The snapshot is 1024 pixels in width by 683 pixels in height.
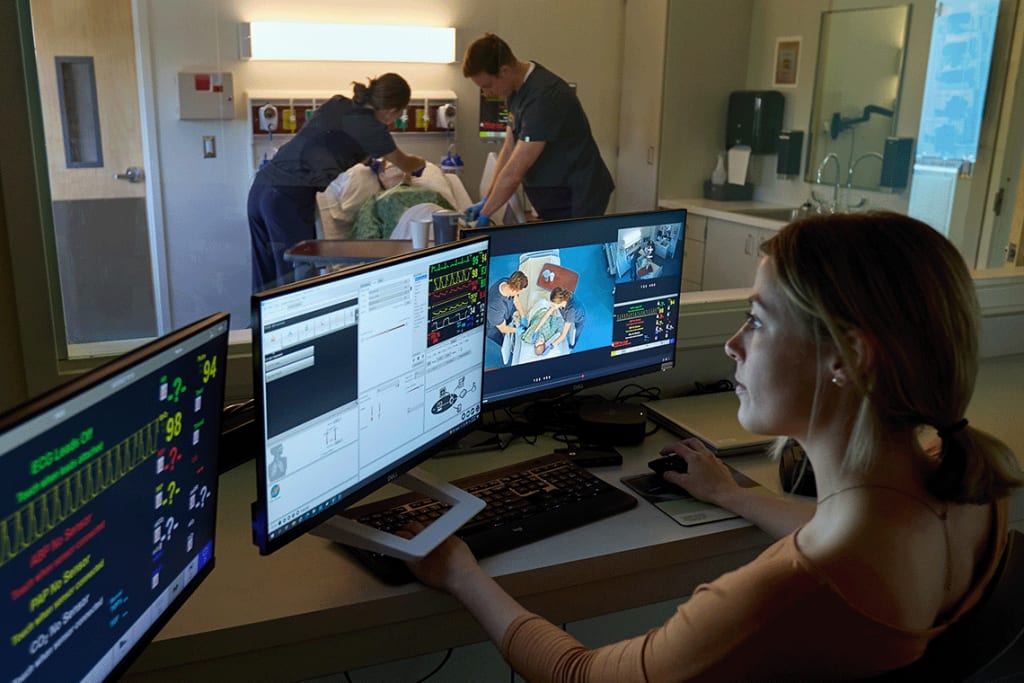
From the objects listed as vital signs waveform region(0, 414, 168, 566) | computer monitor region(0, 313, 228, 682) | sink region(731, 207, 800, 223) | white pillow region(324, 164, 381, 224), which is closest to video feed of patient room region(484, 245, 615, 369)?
computer monitor region(0, 313, 228, 682)

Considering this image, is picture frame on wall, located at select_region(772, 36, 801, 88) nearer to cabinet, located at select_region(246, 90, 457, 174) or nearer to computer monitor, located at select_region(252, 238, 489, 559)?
cabinet, located at select_region(246, 90, 457, 174)

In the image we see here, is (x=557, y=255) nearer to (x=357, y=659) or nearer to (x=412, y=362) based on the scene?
(x=412, y=362)

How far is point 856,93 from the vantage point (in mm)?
4078

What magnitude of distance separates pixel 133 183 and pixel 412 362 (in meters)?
1.48

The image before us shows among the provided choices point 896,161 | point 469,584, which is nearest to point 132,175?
point 469,584

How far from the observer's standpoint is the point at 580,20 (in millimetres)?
3256

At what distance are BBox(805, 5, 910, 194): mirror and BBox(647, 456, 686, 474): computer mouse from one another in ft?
9.36

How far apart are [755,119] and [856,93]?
0.47 meters

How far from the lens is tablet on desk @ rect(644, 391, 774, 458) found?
1.71m

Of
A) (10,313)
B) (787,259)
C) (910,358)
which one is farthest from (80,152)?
(910,358)

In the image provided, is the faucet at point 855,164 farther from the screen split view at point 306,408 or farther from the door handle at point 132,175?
the door handle at point 132,175

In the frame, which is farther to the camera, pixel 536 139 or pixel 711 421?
pixel 536 139

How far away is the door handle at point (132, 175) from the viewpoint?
2.31 m

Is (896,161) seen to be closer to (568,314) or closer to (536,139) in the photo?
(536,139)
